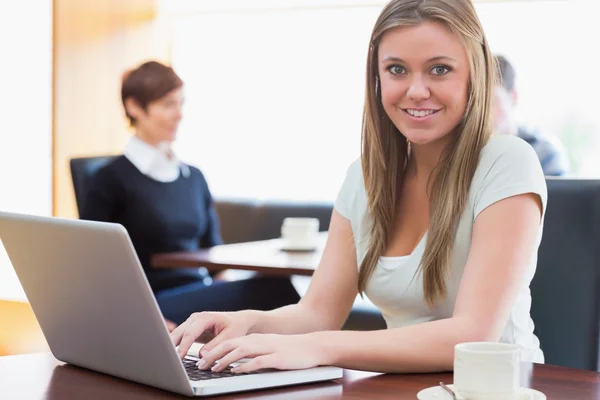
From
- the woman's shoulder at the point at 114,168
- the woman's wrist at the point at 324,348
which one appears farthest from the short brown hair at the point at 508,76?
the woman's wrist at the point at 324,348

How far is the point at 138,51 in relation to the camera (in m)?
5.07

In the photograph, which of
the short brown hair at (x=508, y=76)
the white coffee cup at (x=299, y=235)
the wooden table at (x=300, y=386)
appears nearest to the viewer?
the wooden table at (x=300, y=386)

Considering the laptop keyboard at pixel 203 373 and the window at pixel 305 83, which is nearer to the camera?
the laptop keyboard at pixel 203 373

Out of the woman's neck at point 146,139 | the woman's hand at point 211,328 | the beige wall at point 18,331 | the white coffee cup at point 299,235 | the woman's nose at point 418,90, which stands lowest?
the beige wall at point 18,331

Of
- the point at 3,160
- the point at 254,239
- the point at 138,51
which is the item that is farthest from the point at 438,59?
the point at 138,51

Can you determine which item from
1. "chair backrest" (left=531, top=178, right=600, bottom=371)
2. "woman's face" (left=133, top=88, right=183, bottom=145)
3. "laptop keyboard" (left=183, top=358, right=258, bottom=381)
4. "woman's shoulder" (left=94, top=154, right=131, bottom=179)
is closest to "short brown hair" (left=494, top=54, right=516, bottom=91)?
"woman's face" (left=133, top=88, right=183, bottom=145)

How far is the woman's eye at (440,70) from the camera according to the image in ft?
4.73

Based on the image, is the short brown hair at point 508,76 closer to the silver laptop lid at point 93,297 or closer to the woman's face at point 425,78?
the woman's face at point 425,78

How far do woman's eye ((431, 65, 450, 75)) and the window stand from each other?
9.64 ft

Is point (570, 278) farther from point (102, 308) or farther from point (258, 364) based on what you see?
point (102, 308)

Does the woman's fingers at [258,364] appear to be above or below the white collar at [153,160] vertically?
below

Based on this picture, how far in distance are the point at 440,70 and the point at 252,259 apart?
1.31 metres

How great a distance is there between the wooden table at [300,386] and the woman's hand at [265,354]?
0.13 ft

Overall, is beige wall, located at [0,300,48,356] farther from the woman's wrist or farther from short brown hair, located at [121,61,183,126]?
the woman's wrist
